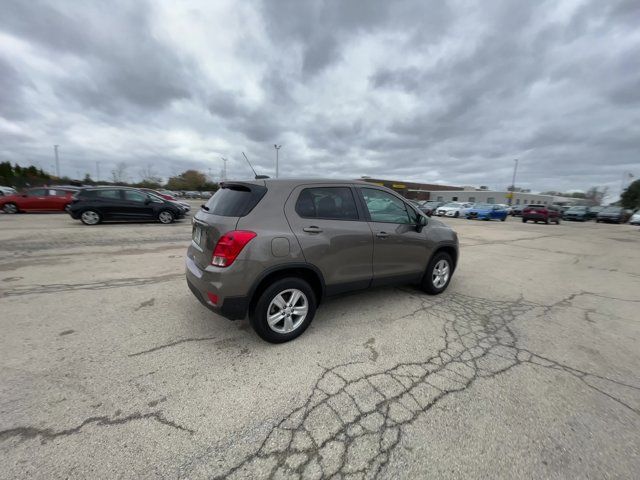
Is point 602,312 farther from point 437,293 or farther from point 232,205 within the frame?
point 232,205

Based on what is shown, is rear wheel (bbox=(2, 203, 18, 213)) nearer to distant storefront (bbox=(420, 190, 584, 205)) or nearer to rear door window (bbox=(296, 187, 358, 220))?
rear door window (bbox=(296, 187, 358, 220))

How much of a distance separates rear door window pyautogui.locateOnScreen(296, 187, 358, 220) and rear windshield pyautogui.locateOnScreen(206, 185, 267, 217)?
0.45 m

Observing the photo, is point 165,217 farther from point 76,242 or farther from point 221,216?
point 221,216

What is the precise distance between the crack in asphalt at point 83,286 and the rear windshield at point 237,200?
7.70 feet

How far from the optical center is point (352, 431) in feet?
6.48

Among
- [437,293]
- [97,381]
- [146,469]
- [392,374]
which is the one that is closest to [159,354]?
[97,381]

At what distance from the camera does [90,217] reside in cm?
1114

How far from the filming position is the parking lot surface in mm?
1771

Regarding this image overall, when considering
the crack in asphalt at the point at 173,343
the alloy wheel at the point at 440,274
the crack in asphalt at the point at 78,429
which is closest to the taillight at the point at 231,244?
the crack in asphalt at the point at 173,343

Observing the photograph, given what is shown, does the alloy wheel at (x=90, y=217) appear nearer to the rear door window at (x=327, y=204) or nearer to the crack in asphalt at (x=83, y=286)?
the crack in asphalt at (x=83, y=286)

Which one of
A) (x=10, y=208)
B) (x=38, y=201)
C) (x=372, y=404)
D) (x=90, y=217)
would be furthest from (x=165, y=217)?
(x=372, y=404)

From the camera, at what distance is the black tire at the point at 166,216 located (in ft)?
40.7

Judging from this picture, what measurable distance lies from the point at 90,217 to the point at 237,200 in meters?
11.4

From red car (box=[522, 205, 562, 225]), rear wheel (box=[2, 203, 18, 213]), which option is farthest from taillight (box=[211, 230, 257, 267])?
red car (box=[522, 205, 562, 225])
